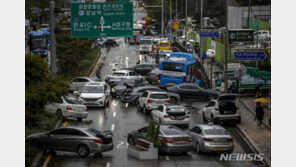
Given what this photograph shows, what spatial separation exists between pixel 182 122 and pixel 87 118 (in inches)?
275

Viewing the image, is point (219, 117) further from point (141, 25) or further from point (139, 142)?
point (141, 25)

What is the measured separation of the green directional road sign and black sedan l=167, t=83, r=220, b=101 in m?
14.6

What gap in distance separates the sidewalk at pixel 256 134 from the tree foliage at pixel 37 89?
1018 cm

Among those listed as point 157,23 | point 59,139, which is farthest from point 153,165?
point 157,23

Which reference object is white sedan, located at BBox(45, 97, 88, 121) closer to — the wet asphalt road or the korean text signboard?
the wet asphalt road

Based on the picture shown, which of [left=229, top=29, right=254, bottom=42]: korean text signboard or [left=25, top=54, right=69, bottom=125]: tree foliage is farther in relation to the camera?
[left=229, top=29, right=254, bottom=42]: korean text signboard

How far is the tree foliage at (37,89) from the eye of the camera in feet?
72.9

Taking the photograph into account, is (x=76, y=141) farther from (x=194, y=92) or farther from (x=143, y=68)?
(x=143, y=68)

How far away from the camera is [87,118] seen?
36.9m

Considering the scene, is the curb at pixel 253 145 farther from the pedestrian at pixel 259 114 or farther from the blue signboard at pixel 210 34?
the blue signboard at pixel 210 34

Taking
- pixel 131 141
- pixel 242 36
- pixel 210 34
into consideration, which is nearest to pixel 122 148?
pixel 131 141

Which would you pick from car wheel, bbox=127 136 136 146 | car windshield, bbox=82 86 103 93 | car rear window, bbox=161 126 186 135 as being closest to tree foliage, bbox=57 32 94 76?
car windshield, bbox=82 86 103 93

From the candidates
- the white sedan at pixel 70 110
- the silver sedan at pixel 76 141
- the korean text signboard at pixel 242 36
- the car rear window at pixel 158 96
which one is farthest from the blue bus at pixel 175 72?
the silver sedan at pixel 76 141

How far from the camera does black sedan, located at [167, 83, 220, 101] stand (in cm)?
4556
